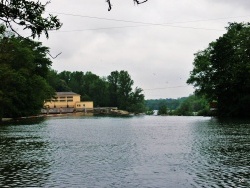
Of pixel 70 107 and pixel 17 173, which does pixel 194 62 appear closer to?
pixel 17 173

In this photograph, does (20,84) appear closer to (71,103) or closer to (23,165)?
(23,165)

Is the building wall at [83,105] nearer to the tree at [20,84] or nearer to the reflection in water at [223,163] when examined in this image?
the tree at [20,84]

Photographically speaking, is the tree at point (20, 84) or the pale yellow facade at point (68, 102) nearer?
the tree at point (20, 84)

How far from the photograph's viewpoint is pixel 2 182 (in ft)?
56.7

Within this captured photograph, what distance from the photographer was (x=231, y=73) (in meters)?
74.8

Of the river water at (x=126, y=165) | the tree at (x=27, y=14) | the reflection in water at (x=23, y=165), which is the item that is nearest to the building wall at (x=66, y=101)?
the reflection in water at (x=23, y=165)

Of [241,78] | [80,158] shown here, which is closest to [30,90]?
[241,78]

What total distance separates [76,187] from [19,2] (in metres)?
9.07

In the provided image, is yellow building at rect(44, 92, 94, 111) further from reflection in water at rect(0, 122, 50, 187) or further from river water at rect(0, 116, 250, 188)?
river water at rect(0, 116, 250, 188)

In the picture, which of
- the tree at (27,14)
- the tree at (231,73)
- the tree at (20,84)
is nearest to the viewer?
the tree at (27,14)

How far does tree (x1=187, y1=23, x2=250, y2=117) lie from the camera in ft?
240

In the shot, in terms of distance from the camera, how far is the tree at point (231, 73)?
73.1m

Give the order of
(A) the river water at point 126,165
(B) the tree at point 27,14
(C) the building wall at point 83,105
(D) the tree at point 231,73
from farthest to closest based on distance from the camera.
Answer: (C) the building wall at point 83,105 → (D) the tree at point 231,73 → (A) the river water at point 126,165 → (B) the tree at point 27,14

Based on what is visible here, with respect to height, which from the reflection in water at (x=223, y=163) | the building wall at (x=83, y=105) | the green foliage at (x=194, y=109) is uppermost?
the building wall at (x=83, y=105)
